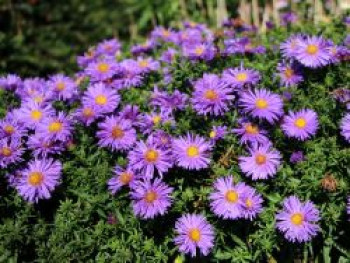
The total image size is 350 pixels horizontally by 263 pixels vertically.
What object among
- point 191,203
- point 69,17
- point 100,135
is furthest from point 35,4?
point 191,203

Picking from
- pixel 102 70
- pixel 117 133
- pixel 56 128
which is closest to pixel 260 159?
pixel 117 133

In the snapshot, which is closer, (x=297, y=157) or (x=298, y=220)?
(x=298, y=220)

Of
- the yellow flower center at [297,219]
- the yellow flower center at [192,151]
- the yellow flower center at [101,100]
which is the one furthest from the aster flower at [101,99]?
the yellow flower center at [297,219]

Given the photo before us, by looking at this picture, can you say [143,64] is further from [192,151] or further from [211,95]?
[192,151]

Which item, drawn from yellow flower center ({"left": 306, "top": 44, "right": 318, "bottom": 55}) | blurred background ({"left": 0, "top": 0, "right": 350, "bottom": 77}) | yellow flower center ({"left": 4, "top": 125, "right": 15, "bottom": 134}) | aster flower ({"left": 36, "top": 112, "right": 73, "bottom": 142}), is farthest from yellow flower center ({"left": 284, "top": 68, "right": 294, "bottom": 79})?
blurred background ({"left": 0, "top": 0, "right": 350, "bottom": 77})

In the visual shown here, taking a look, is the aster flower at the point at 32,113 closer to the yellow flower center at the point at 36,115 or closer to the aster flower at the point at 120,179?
the yellow flower center at the point at 36,115

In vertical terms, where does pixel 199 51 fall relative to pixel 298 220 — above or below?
above
